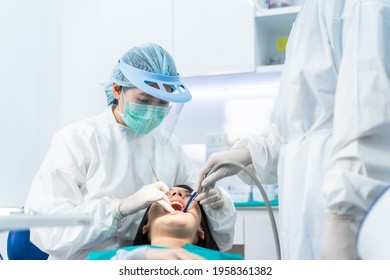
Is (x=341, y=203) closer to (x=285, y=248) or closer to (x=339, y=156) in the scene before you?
(x=339, y=156)

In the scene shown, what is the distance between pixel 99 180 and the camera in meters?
1.72

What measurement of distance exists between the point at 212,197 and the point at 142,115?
0.43 meters

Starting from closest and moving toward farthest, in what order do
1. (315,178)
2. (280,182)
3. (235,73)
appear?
1. (315,178)
2. (280,182)
3. (235,73)

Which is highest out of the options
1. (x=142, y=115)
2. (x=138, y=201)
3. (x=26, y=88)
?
(x=142, y=115)

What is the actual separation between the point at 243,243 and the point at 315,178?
160cm

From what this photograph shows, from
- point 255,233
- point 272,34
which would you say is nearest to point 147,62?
point 255,233

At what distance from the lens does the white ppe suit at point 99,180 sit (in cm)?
158

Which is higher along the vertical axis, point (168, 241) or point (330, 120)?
point (330, 120)

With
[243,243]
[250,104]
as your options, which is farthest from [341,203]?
[250,104]

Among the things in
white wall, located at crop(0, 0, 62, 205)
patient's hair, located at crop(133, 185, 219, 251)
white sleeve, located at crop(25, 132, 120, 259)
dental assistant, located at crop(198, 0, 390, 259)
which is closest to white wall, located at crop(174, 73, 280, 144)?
white wall, located at crop(0, 0, 62, 205)

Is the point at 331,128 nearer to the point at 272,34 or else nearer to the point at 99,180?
the point at 99,180

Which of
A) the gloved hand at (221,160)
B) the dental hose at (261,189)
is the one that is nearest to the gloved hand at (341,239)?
the dental hose at (261,189)

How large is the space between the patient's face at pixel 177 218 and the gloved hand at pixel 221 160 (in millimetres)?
157
